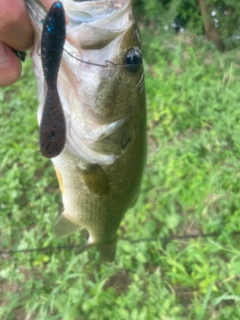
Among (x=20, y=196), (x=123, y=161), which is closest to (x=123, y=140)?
(x=123, y=161)

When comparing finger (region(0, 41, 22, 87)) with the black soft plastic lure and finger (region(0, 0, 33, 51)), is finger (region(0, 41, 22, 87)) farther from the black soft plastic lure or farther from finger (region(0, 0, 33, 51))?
the black soft plastic lure

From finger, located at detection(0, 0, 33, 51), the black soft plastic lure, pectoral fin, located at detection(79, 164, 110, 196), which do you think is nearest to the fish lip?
finger, located at detection(0, 0, 33, 51)

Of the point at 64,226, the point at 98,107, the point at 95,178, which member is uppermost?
the point at 98,107

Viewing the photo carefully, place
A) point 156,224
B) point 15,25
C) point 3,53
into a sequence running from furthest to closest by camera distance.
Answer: point 156,224
point 3,53
point 15,25

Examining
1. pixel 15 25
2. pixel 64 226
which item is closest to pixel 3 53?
pixel 15 25

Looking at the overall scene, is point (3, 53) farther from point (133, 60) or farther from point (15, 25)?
point (133, 60)

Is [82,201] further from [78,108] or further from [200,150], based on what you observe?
[200,150]

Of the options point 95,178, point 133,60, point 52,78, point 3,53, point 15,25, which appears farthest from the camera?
point 95,178

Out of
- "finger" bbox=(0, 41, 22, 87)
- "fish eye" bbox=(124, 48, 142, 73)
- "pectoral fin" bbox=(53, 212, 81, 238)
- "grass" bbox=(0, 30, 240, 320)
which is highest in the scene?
"finger" bbox=(0, 41, 22, 87)
